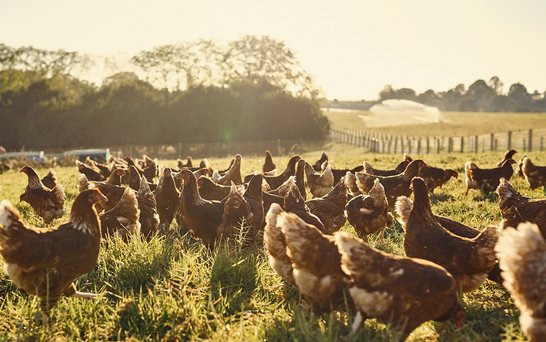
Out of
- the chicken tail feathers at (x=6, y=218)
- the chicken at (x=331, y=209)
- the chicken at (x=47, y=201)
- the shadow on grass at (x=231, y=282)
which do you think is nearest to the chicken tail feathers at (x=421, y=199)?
the chicken at (x=331, y=209)

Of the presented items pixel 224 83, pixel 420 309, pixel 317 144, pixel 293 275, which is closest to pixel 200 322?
pixel 293 275

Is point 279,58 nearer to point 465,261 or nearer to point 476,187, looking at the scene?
point 476,187

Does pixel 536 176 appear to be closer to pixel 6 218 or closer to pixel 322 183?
pixel 322 183

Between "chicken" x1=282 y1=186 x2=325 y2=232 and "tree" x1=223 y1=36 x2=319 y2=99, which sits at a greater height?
"tree" x1=223 y1=36 x2=319 y2=99

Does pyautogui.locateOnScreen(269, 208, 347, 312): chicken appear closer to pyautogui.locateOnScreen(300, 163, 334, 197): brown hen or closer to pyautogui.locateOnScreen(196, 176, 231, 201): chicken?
pyautogui.locateOnScreen(196, 176, 231, 201): chicken

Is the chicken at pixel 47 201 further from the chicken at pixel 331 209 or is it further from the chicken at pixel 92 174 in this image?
the chicken at pixel 331 209

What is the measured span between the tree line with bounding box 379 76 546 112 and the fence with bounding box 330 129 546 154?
71128 millimetres

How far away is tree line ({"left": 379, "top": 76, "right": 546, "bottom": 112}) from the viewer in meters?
114

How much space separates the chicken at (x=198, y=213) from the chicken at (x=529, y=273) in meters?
4.38

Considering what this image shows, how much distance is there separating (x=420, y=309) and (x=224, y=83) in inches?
2057

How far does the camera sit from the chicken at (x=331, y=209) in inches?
293

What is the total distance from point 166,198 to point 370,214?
12.6 feet

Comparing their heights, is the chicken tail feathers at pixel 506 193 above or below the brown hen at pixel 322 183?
above

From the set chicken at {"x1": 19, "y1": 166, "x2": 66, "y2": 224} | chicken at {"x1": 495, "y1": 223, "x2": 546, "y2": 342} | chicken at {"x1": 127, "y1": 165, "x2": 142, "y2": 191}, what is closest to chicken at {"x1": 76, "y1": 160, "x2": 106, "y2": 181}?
chicken at {"x1": 127, "y1": 165, "x2": 142, "y2": 191}
